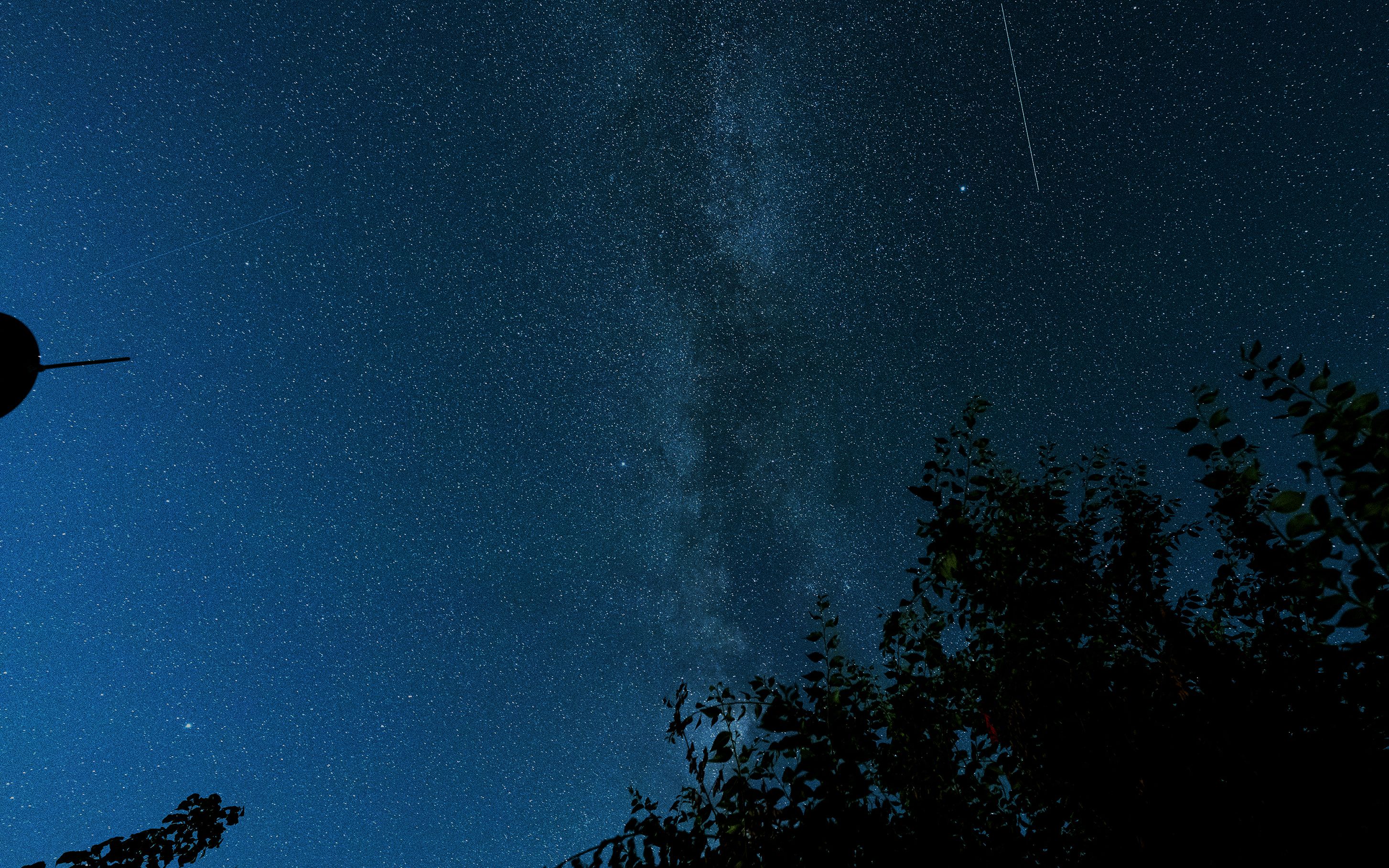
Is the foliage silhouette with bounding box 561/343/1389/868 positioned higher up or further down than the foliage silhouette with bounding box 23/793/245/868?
further down

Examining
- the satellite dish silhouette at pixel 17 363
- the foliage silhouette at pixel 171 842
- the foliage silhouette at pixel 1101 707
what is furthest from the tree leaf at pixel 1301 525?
the foliage silhouette at pixel 171 842

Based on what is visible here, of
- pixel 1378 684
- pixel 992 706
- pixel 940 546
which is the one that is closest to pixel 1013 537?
pixel 992 706

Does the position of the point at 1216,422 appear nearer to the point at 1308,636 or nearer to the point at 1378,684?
the point at 1378,684

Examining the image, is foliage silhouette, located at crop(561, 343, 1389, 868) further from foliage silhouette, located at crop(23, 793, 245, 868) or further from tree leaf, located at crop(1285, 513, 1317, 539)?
foliage silhouette, located at crop(23, 793, 245, 868)

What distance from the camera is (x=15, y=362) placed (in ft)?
15.3

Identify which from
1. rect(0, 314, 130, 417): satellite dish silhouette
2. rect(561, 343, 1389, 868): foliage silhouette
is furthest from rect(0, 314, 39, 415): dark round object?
rect(561, 343, 1389, 868): foliage silhouette

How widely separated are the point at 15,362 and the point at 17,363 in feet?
0.06

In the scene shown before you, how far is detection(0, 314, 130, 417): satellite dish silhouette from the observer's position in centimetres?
461

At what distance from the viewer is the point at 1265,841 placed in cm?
353

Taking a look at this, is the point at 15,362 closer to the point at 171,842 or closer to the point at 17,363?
the point at 17,363

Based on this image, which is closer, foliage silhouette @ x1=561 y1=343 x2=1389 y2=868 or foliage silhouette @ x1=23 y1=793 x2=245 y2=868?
foliage silhouette @ x1=561 y1=343 x2=1389 y2=868

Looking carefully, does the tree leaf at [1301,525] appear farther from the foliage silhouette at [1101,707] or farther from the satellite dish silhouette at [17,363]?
the satellite dish silhouette at [17,363]

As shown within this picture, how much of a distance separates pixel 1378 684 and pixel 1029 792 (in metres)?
2.56

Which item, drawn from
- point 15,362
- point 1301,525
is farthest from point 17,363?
point 1301,525
